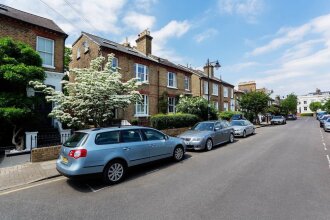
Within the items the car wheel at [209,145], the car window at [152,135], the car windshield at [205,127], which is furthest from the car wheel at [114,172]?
the car windshield at [205,127]

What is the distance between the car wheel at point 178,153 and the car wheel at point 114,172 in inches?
105

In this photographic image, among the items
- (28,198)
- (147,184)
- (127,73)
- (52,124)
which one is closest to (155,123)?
(127,73)

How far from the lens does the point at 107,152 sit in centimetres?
609

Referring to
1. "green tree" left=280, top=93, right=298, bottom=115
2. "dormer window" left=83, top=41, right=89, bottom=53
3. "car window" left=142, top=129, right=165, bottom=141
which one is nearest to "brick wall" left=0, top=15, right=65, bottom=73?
"dormer window" left=83, top=41, right=89, bottom=53

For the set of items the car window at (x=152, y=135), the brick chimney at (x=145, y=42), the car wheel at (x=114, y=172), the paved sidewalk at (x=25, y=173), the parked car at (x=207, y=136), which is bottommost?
the paved sidewalk at (x=25, y=173)

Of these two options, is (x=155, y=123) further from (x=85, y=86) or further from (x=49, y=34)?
(x=49, y=34)

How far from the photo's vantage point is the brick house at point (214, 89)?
29484 millimetres

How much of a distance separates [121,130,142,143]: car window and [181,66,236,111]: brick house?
22415mm

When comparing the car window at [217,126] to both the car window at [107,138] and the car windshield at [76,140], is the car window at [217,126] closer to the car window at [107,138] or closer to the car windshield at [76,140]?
the car window at [107,138]

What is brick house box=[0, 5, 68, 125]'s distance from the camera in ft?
41.4

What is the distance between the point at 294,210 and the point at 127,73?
52.5ft

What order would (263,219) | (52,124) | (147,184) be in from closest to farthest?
(263,219)
(147,184)
(52,124)

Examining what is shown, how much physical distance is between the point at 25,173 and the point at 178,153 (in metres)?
5.83

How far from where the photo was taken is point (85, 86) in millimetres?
10242
